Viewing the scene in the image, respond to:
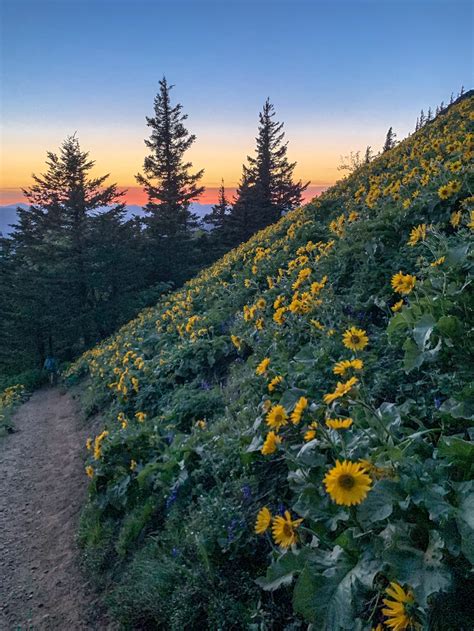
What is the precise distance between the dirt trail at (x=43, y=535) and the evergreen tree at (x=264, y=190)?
24.5 m

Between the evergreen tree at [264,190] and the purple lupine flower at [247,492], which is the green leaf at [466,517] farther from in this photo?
the evergreen tree at [264,190]

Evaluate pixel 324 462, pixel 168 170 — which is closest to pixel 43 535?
pixel 324 462

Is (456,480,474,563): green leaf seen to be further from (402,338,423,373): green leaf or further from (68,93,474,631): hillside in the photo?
(402,338,423,373): green leaf

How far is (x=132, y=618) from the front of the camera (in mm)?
3039

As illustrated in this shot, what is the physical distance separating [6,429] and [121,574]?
8808 millimetres

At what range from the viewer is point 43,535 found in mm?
5156

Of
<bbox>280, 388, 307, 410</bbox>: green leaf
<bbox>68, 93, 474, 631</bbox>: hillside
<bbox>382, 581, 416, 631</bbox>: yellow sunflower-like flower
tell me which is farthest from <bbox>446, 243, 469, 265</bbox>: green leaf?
<bbox>382, 581, 416, 631</bbox>: yellow sunflower-like flower

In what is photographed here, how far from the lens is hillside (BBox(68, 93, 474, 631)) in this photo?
5.37 ft

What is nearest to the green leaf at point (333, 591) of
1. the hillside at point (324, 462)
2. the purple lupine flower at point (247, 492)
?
the hillside at point (324, 462)

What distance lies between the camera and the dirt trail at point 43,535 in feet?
12.1

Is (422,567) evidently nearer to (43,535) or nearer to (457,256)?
(457,256)

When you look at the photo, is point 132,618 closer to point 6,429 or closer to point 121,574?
point 121,574

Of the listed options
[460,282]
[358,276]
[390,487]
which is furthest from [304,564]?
[358,276]

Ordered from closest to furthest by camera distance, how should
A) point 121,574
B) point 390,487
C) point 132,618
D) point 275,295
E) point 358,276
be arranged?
1. point 390,487
2. point 132,618
3. point 121,574
4. point 358,276
5. point 275,295
